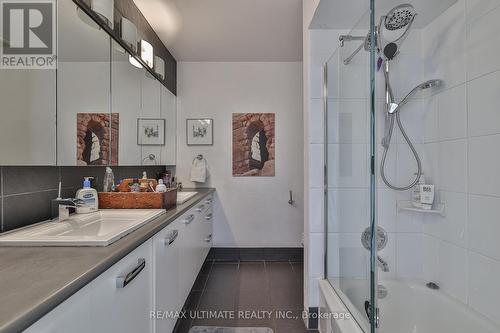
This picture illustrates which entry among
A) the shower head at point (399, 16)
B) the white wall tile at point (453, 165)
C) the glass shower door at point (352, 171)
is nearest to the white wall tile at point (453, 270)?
the white wall tile at point (453, 165)

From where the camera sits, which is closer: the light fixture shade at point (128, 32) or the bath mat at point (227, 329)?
the bath mat at point (227, 329)

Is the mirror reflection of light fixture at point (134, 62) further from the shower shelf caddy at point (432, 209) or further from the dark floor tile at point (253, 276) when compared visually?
the shower shelf caddy at point (432, 209)

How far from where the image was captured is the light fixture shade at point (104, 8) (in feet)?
4.78

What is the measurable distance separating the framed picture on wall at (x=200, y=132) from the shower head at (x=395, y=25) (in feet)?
6.40

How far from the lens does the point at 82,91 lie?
142cm

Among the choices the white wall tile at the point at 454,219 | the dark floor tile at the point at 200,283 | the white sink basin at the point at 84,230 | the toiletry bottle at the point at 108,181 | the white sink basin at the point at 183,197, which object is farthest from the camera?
the dark floor tile at the point at 200,283

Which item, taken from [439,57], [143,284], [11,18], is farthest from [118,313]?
[439,57]

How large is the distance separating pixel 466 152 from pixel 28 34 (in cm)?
239

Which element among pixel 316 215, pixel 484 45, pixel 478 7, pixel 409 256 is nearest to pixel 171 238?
pixel 316 215

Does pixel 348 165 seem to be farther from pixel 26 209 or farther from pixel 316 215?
pixel 26 209

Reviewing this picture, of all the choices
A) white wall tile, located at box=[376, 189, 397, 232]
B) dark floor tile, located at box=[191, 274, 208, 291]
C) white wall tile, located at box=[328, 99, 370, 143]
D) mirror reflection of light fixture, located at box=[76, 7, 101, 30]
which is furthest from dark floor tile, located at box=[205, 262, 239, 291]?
mirror reflection of light fixture, located at box=[76, 7, 101, 30]

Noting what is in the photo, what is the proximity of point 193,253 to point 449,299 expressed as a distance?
1698 millimetres

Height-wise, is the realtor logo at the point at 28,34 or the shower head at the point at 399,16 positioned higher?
the shower head at the point at 399,16

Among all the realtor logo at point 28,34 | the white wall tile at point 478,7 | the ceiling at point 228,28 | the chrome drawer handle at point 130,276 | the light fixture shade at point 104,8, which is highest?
the ceiling at point 228,28
